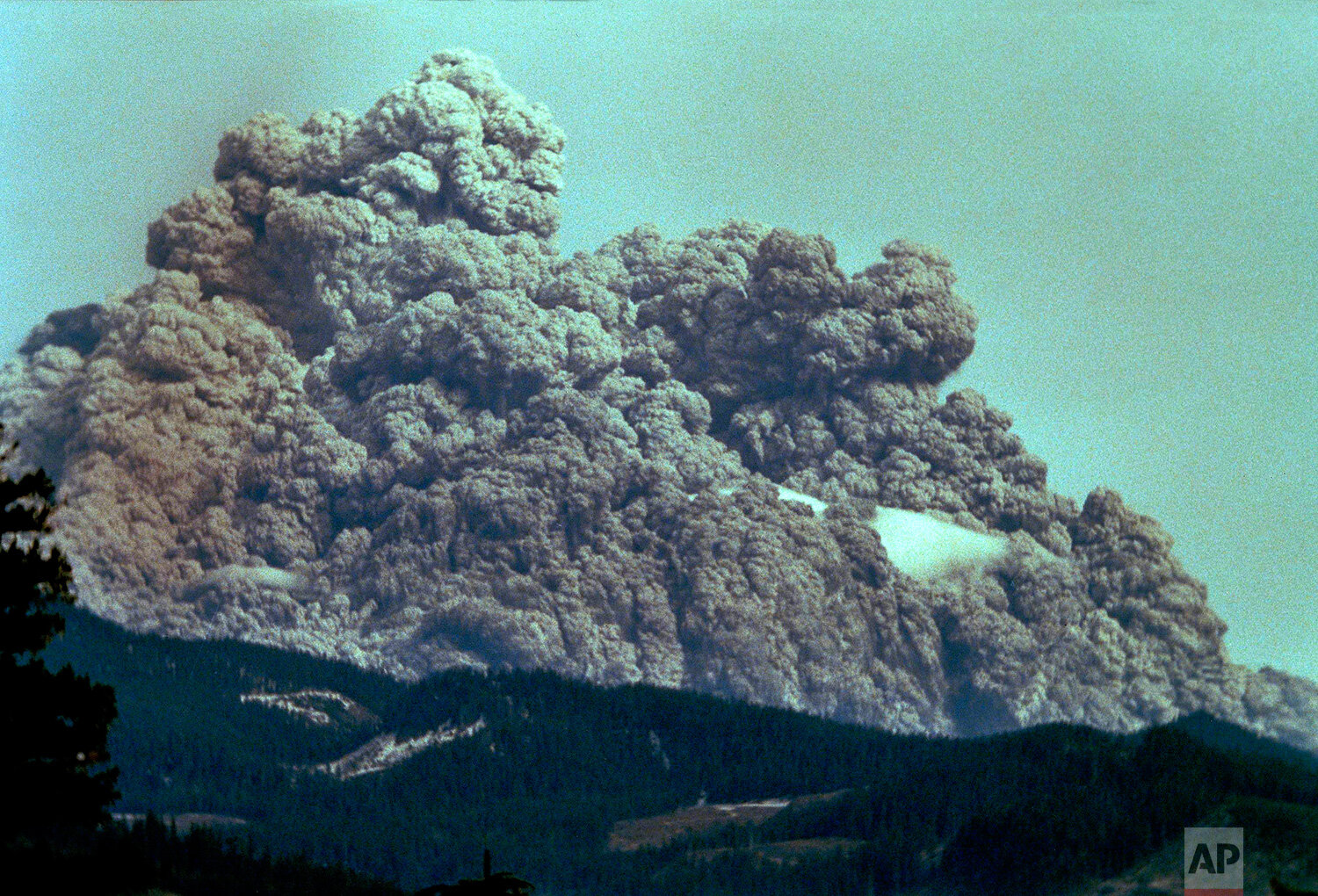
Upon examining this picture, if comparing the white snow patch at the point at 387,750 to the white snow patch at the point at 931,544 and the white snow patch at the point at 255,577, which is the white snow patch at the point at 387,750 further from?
the white snow patch at the point at 931,544

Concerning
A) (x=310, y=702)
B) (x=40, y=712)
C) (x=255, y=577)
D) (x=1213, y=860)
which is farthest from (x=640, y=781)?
(x=40, y=712)

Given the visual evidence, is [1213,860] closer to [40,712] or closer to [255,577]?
[40,712]

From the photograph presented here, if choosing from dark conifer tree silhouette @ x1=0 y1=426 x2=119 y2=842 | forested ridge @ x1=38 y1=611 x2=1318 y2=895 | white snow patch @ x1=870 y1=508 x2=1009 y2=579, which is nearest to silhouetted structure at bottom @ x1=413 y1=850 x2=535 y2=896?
dark conifer tree silhouette @ x1=0 y1=426 x2=119 y2=842

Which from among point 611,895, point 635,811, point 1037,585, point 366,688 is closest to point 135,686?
point 366,688

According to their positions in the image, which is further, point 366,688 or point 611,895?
point 366,688

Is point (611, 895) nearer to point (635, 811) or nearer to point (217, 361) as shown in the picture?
point (635, 811)

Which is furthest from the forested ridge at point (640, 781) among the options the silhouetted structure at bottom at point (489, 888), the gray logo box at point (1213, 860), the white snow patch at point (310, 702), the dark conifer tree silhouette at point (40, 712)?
the silhouetted structure at bottom at point (489, 888)
